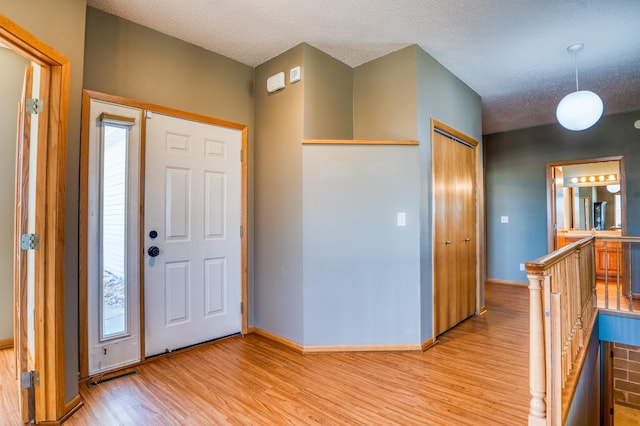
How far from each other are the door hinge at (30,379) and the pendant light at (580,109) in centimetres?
436

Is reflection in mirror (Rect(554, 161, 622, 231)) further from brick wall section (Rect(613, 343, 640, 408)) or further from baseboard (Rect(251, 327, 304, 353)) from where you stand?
baseboard (Rect(251, 327, 304, 353))

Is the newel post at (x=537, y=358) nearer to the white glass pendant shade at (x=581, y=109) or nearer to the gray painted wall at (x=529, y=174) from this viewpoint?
the white glass pendant shade at (x=581, y=109)

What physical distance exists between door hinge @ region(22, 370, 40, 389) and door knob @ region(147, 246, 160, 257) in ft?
3.27

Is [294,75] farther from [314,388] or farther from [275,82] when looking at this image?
[314,388]

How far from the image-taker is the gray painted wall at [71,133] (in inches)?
74.2

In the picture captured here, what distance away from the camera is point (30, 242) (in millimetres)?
1840

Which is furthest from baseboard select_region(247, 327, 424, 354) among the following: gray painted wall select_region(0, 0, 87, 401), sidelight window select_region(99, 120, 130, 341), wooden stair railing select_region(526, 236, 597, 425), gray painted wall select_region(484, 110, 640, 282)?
gray painted wall select_region(484, 110, 640, 282)

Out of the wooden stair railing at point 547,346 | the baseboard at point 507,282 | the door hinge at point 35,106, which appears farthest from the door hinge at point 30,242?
the baseboard at point 507,282

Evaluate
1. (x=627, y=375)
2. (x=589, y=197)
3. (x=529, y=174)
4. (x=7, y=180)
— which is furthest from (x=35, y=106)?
(x=589, y=197)

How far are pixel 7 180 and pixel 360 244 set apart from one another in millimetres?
3137

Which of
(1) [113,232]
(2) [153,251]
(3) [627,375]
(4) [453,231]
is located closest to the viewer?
(1) [113,232]

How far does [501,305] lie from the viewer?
431 cm

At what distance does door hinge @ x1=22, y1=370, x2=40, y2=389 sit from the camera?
1.84m

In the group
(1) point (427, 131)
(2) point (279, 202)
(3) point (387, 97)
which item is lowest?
(2) point (279, 202)
